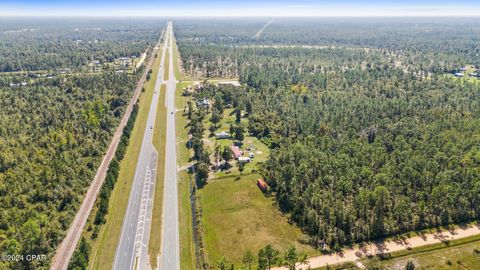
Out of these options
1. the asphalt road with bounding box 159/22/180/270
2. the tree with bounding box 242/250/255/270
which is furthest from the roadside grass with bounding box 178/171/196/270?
the tree with bounding box 242/250/255/270

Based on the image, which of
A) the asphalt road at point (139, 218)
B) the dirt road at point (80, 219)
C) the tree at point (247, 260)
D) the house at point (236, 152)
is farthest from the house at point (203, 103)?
the tree at point (247, 260)

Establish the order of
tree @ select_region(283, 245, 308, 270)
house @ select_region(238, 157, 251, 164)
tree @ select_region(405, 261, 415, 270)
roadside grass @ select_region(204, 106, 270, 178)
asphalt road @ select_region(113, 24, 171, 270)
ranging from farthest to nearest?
house @ select_region(238, 157, 251, 164)
roadside grass @ select_region(204, 106, 270, 178)
asphalt road @ select_region(113, 24, 171, 270)
tree @ select_region(405, 261, 415, 270)
tree @ select_region(283, 245, 308, 270)

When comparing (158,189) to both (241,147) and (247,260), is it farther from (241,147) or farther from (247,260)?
(247,260)

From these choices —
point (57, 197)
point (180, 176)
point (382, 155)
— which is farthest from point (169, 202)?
point (382, 155)

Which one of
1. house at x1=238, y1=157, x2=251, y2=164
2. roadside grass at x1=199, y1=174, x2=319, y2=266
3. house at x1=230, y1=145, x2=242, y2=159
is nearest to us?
roadside grass at x1=199, y1=174, x2=319, y2=266

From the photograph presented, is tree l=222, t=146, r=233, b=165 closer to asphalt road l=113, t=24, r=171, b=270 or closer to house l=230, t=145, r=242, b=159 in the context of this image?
house l=230, t=145, r=242, b=159

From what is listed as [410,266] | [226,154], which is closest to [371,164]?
[410,266]

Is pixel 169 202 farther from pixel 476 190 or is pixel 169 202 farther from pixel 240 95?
pixel 240 95
